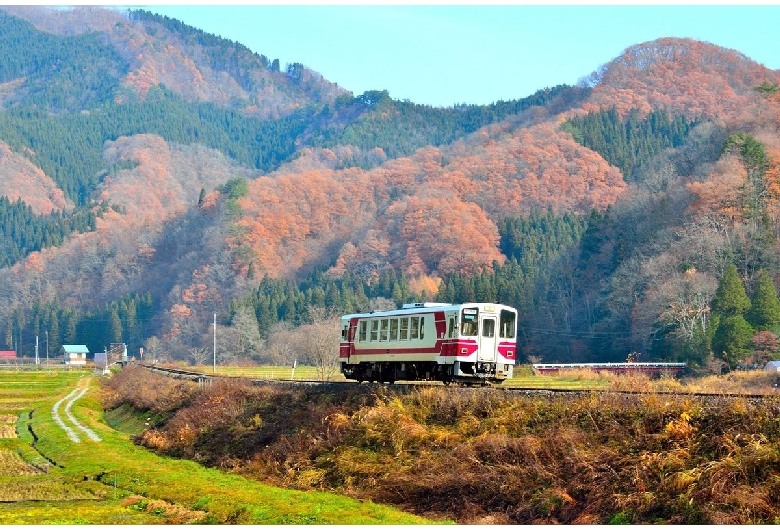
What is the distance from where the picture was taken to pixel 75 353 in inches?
6353

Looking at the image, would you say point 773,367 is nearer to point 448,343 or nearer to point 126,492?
point 448,343

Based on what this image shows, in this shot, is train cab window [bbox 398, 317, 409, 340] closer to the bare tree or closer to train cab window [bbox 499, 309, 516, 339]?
train cab window [bbox 499, 309, 516, 339]

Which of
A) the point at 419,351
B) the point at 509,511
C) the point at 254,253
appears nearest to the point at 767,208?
the point at 419,351

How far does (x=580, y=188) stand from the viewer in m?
188

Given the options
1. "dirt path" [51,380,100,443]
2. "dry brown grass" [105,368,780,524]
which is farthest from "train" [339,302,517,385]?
"dirt path" [51,380,100,443]

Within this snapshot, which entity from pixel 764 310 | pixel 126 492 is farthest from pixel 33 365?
pixel 126 492

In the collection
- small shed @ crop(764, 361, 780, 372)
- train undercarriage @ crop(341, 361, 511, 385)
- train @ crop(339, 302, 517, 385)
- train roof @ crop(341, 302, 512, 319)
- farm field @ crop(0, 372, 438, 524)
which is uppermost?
train roof @ crop(341, 302, 512, 319)

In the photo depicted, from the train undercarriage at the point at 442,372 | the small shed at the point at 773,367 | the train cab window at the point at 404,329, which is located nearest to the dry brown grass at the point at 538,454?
the train undercarriage at the point at 442,372

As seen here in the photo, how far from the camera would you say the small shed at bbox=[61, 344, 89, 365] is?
158m

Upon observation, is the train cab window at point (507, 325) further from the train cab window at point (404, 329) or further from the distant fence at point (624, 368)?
the distant fence at point (624, 368)

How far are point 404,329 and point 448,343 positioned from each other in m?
3.44

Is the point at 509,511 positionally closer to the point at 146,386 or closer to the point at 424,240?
the point at 146,386

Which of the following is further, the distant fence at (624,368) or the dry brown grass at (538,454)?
the distant fence at (624,368)

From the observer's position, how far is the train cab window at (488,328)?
121 ft
